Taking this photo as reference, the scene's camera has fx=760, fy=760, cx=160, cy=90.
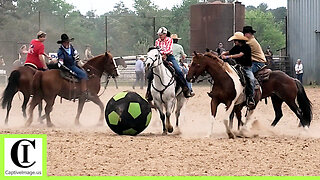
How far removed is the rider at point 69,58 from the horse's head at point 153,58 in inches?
119

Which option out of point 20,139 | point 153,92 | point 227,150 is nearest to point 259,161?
point 227,150

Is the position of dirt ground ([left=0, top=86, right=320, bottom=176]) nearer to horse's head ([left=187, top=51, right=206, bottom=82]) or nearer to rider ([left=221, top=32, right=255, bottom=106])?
rider ([left=221, top=32, right=255, bottom=106])

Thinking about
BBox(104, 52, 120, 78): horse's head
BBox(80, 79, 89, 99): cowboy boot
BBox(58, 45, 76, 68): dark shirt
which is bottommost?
BBox(80, 79, 89, 99): cowboy boot

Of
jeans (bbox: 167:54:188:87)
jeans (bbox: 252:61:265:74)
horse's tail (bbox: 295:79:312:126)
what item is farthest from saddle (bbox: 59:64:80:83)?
horse's tail (bbox: 295:79:312:126)

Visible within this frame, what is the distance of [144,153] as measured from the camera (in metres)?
11.6

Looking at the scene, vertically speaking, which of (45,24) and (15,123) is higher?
(45,24)

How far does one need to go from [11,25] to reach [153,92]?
37.5 metres

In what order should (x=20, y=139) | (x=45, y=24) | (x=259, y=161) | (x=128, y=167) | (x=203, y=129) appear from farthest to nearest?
(x=45, y=24) < (x=203, y=129) < (x=259, y=161) < (x=128, y=167) < (x=20, y=139)

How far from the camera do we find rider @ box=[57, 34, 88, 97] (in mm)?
17172

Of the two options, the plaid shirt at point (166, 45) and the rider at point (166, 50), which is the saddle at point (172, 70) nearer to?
the rider at point (166, 50)

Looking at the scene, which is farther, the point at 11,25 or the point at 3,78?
the point at 11,25

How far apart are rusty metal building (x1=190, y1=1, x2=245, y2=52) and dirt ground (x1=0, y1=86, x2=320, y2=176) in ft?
80.3

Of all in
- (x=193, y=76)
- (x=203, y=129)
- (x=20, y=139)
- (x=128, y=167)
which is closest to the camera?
(x=20, y=139)

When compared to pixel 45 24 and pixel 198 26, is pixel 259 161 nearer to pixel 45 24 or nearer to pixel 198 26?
pixel 198 26
